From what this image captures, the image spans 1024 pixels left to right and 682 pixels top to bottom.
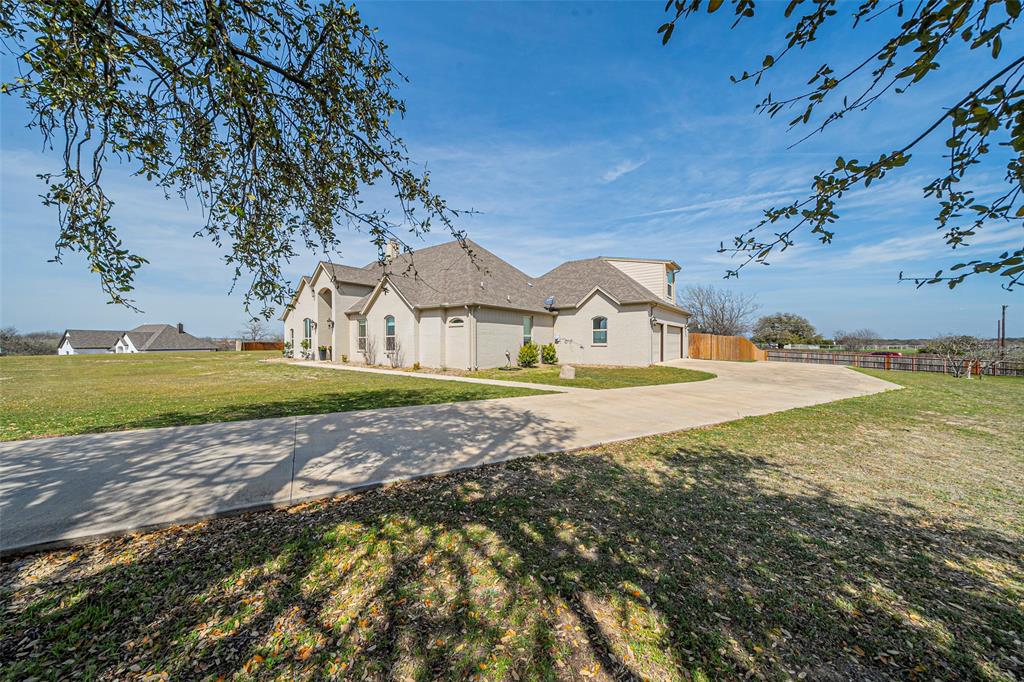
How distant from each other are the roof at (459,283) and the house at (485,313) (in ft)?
0.24

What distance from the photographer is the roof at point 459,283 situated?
18.0 metres

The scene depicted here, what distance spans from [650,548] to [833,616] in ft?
3.69

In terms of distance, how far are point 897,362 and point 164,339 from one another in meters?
76.0

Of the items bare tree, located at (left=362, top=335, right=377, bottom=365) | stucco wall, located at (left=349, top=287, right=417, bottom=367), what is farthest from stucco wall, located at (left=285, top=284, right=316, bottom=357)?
stucco wall, located at (left=349, top=287, right=417, bottom=367)

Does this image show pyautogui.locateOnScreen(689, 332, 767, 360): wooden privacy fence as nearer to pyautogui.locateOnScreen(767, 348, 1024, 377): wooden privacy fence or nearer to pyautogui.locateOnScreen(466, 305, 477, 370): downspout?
pyautogui.locateOnScreen(767, 348, 1024, 377): wooden privacy fence

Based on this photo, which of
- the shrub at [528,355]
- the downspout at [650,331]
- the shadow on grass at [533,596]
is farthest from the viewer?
the downspout at [650,331]

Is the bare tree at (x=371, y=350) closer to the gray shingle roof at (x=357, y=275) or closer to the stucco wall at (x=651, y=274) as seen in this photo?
the gray shingle roof at (x=357, y=275)

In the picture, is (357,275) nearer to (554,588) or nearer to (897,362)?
(554,588)

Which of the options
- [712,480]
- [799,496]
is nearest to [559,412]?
[712,480]

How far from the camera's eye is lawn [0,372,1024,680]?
1.97 metres

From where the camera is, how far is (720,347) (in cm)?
2905

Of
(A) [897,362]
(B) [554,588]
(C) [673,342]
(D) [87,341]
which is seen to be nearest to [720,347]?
(C) [673,342]

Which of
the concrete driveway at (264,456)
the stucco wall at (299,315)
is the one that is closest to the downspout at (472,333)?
the concrete driveway at (264,456)

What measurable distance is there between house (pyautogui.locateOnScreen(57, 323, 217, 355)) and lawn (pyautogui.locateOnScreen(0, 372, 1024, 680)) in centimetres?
6335
